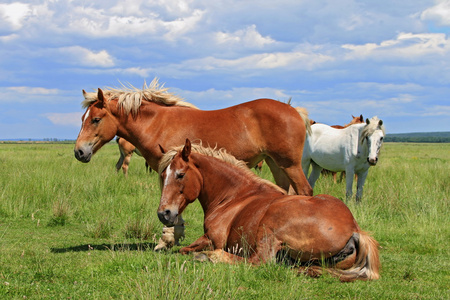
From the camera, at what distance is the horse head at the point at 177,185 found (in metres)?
5.46

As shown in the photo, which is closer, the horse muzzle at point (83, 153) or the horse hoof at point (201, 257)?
the horse hoof at point (201, 257)

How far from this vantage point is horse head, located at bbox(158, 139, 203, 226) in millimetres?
5457

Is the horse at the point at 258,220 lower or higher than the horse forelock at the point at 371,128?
lower

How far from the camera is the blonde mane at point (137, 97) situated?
7316 millimetres

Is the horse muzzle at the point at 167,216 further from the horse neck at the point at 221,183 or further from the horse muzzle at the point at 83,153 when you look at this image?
the horse muzzle at the point at 83,153

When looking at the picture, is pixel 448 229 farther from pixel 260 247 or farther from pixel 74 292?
pixel 74 292

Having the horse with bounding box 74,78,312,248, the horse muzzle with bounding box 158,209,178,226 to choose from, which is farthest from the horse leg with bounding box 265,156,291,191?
the horse muzzle with bounding box 158,209,178,226

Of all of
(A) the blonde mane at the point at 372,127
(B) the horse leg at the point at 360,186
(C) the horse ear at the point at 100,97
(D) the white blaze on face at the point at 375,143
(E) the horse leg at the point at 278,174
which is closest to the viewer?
(C) the horse ear at the point at 100,97

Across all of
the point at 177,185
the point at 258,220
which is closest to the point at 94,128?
the point at 177,185

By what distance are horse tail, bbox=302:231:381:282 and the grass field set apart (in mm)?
106

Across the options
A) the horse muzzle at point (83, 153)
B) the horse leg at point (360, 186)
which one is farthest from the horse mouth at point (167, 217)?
the horse leg at point (360, 186)

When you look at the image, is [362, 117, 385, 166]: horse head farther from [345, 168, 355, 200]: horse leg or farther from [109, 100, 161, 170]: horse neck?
[109, 100, 161, 170]: horse neck

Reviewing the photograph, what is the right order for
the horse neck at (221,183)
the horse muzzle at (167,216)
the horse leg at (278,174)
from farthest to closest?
the horse leg at (278,174)
the horse neck at (221,183)
the horse muzzle at (167,216)


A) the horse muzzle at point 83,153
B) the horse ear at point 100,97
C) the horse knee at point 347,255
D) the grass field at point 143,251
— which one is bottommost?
the grass field at point 143,251
